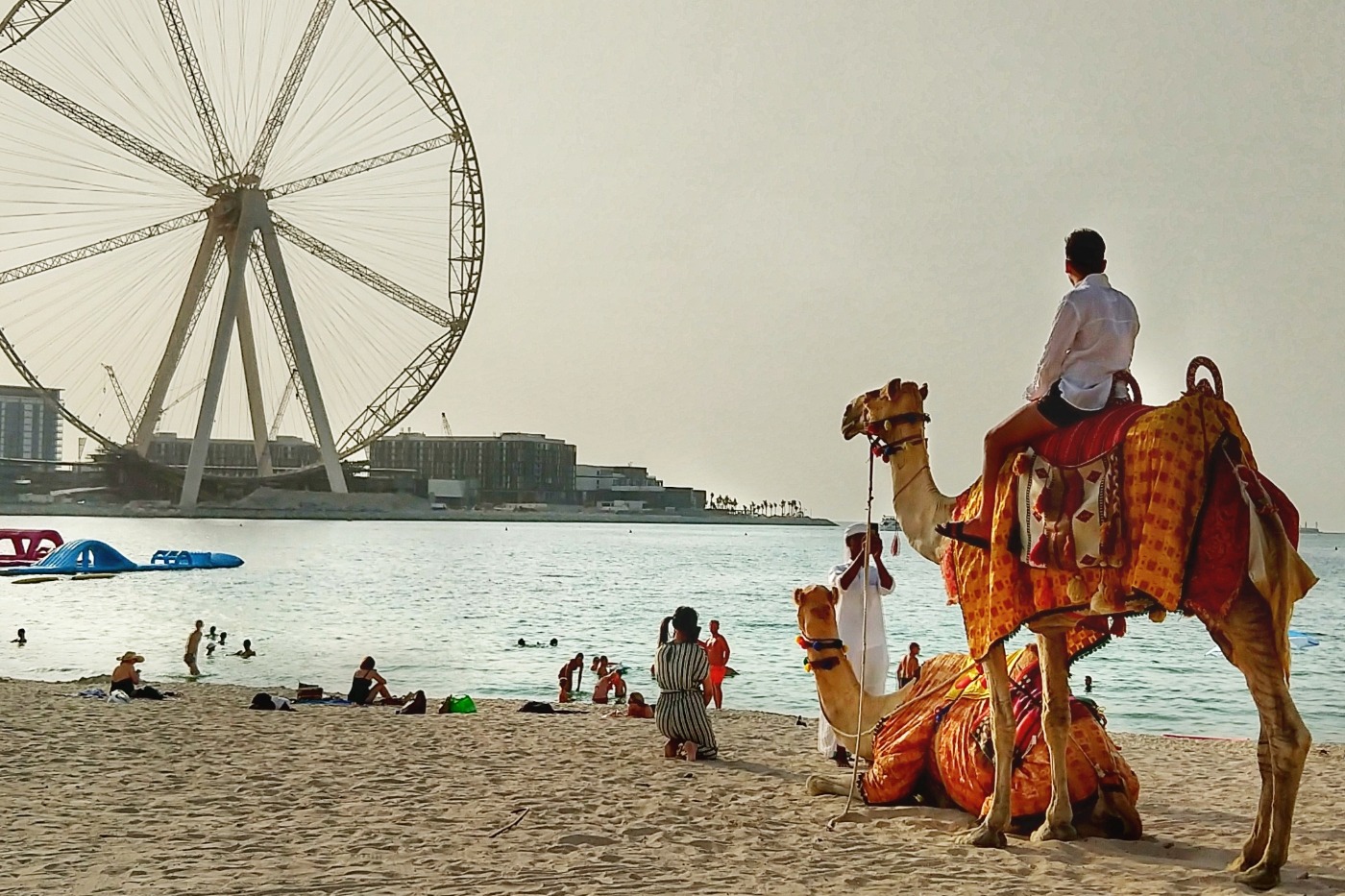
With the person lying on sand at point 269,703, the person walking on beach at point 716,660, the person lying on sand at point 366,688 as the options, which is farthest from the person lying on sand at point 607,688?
the person lying on sand at point 269,703

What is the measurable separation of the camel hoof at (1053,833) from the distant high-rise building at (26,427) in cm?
19420

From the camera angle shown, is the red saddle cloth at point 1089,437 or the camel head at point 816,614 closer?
the red saddle cloth at point 1089,437

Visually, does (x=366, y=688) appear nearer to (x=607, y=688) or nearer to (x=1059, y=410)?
(x=607, y=688)

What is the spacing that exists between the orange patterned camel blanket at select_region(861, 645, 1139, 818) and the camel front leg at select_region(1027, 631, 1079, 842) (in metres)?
0.18

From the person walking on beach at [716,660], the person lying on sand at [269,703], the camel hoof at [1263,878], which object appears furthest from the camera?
the person walking on beach at [716,660]

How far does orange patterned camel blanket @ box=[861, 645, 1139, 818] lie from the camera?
7246 millimetres

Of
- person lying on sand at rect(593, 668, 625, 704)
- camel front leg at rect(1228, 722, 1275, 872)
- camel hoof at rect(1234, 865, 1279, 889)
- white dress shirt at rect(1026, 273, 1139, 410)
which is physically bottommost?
person lying on sand at rect(593, 668, 625, 704)

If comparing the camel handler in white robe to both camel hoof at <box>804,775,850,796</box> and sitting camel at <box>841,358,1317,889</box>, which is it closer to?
camel hoof at <box>804,775,850,796</box>

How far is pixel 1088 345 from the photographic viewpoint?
6.45 meters

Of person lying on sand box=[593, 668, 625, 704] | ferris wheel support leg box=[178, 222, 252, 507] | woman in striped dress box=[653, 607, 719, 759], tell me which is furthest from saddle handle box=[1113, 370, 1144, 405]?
ferris wheel support leg box=[178, 222, 252, 507]

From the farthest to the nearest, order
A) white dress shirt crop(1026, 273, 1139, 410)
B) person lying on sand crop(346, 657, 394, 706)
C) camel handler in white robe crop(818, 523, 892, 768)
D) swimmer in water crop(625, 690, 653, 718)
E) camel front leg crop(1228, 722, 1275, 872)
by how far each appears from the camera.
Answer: person lying on sand crop(346, 657, 394, 706), swimmer in water crop(625, 690, 653, 718), camel handler in white robe crop(818, 523, 892, 768), white dress shirt crop(1026, 273, 1139, 410), camel front leg crop(1228, 722, 1275, 872)

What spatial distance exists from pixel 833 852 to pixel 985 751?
101 centimetres

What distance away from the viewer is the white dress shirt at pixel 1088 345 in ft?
21.1

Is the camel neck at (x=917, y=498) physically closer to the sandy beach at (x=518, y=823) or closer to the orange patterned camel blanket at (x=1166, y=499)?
the orange patterned camel blanket at (x=1166, y=499)
